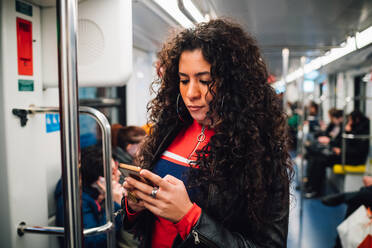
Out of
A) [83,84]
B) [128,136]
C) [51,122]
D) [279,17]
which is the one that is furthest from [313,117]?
[83,84]

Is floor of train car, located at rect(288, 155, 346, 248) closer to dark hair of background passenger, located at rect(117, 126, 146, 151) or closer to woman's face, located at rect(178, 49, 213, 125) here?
dark hair of background passenger, located at rect(117, 126, 146, 151)

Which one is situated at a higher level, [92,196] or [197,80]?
[197,80]

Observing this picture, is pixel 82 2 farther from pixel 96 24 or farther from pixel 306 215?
pixel 306 215

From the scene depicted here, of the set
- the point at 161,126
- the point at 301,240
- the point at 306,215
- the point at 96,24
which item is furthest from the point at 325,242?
the point at 96,24

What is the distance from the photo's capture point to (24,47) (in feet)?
5.58

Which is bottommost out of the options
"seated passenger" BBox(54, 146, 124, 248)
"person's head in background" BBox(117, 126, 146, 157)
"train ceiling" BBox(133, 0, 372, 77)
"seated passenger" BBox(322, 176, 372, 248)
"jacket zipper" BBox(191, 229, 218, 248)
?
"seated passenger" BBox(322, 176, 372, 248)

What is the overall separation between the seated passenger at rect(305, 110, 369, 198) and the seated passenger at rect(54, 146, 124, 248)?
462 centimetres

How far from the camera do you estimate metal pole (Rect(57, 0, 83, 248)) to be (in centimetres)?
65

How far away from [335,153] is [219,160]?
588 cm

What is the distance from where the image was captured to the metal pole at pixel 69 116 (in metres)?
0.65

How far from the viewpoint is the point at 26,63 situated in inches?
67.9

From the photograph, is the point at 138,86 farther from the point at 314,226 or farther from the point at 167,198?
the point at 167,198

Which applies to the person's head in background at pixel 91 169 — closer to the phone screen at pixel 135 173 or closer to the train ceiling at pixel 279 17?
the train ceiling at pixel 279 17

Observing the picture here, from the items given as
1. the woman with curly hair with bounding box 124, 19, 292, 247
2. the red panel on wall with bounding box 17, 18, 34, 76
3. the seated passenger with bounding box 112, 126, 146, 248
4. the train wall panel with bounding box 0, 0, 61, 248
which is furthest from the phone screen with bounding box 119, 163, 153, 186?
the seated passenger with bounding box 112, 126, 146, 248
